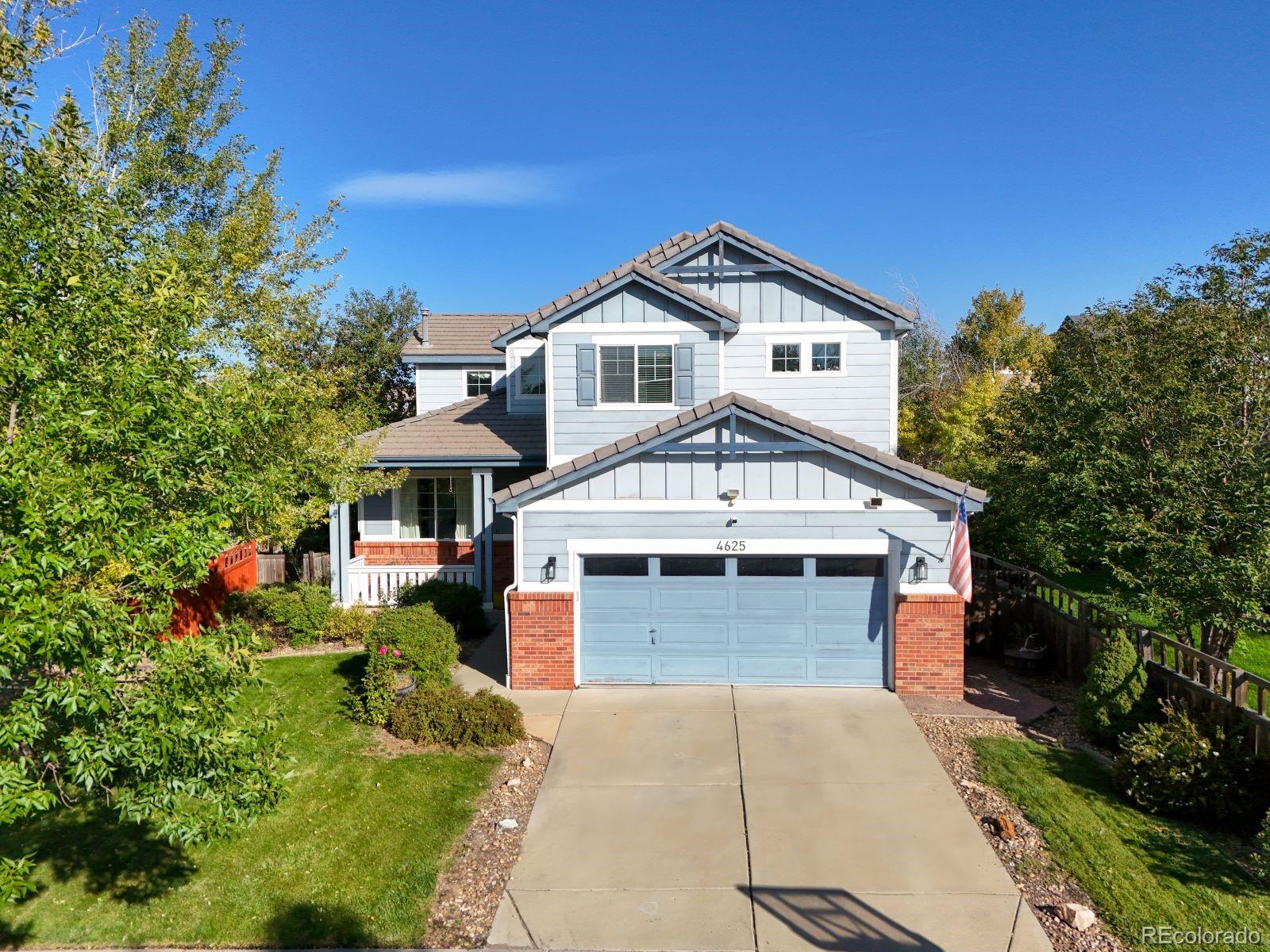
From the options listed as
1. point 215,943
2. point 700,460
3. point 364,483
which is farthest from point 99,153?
point 215,943

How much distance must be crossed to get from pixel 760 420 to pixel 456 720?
19.5 ft

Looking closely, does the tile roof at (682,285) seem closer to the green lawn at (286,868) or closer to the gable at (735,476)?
the gable at (735,476)

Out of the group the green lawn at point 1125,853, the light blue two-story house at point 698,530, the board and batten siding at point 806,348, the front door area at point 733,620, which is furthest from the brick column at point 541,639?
the green lawn at point 1125,853

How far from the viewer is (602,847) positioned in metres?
7.69

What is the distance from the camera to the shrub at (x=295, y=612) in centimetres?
1495

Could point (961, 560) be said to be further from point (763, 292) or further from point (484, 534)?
point (484, 534)

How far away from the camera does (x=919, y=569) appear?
11.5 metres

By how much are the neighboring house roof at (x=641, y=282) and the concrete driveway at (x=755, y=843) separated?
673 cm

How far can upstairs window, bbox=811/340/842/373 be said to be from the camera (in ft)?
49.3

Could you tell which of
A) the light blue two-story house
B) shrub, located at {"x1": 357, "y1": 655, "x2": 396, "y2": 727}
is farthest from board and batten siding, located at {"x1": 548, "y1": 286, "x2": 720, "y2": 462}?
shrub, located at {"x1": 357, "y1": 655, "x2": 396, "y2": 727}

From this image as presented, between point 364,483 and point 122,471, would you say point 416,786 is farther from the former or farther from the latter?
point 364,483

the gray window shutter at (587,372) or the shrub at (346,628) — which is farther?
the shrub at (346,628)

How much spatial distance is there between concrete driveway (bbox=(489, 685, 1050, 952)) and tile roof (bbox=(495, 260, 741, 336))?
22.2 ft

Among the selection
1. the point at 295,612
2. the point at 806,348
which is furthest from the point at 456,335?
the point at 806,348
